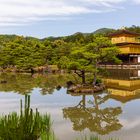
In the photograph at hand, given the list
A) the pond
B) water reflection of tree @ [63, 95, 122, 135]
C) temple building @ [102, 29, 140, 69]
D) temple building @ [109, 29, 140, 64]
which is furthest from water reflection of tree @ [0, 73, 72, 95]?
temple building @ [109, 29, 140, 64]

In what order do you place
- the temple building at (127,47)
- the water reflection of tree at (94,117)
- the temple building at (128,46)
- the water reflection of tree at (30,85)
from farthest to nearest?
the temple building at (128,46), the temple building at (127,47), the water reflection of tree at (30,85), the water reflection of tree at (94,117)

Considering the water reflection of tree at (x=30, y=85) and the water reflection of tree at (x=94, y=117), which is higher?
the water reflection of tree at (x=30, y=85)

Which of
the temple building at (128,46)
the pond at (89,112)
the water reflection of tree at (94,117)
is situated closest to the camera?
the pond at (89,112)

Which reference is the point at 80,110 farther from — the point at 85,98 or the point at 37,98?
the point at 37,98

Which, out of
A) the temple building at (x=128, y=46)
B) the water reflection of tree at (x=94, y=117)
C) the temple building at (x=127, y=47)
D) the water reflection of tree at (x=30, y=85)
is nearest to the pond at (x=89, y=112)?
the water reflection of tree at (x=94, y=117)

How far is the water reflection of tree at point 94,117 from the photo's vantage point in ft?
42.7

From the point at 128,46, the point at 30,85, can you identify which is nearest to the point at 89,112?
the point at 30,85

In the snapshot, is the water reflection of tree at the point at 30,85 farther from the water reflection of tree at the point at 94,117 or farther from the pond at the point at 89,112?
the water reflection of tree at the point at 94,117

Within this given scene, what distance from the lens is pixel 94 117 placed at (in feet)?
50.0

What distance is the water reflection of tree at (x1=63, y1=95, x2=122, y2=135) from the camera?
13.0 meters

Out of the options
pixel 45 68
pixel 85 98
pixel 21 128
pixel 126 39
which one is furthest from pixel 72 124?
pixel 126 39

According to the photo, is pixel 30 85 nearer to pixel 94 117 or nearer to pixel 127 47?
pixel 94 117

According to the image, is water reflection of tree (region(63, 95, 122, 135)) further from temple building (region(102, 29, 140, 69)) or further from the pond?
temple building (region(102, 29, 140, 69))

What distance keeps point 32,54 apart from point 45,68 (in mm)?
3514
